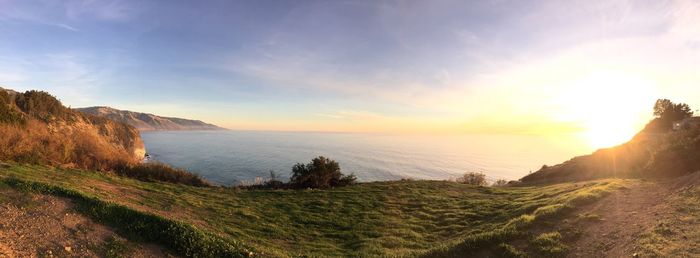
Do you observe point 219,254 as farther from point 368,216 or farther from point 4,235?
point 368,216

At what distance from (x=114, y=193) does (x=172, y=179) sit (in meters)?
13.7

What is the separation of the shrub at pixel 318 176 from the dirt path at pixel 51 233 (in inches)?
1008

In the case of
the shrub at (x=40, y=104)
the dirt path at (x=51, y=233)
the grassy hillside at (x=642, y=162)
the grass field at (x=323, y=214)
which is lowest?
the grass field at (x=323, y=214)

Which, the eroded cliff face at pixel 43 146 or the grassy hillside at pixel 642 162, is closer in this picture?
the grassy hillside at pixel 642 162

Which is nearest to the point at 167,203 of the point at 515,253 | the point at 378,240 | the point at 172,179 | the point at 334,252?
the point at 334,252

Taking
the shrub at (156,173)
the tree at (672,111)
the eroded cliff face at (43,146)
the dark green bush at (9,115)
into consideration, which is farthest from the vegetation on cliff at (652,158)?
the dark green bush at (9,115)

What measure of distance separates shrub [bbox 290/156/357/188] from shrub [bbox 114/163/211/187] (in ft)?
31.8

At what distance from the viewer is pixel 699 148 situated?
20.0m

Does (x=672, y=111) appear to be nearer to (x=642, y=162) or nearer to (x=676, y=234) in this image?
(x=642, y=162)

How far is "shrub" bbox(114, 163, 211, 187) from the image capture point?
2623cm

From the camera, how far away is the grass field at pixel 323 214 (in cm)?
1301

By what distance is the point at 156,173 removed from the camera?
28.4 meters

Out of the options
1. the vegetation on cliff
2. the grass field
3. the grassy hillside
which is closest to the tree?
the vegetation on cliff

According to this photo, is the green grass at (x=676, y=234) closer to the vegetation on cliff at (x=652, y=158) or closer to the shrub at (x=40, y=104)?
the vegetation on cliff at (x=652, y=158)
